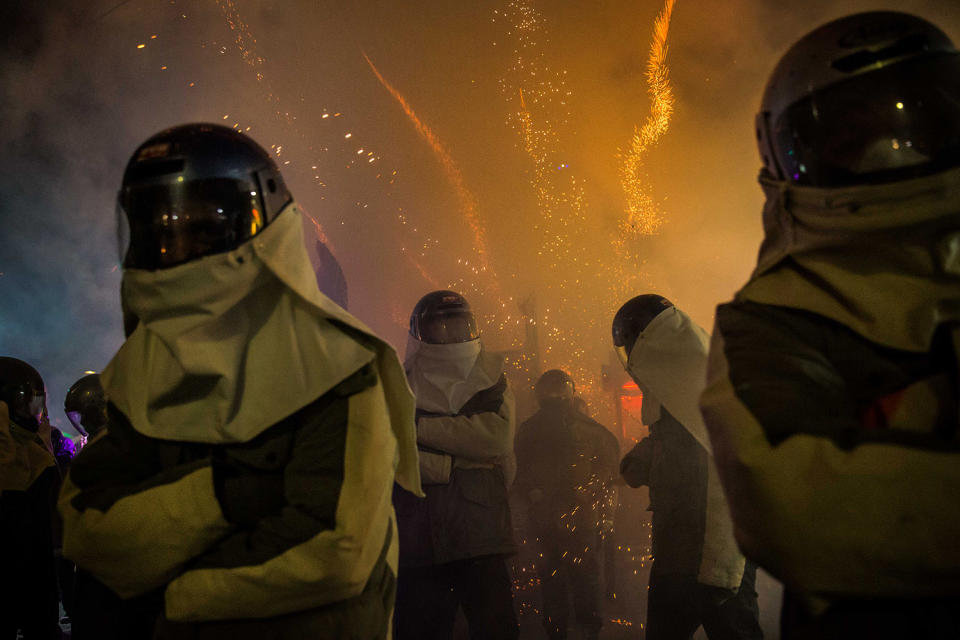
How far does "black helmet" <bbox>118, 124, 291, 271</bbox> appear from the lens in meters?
1.75

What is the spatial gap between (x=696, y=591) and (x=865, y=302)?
2.46m

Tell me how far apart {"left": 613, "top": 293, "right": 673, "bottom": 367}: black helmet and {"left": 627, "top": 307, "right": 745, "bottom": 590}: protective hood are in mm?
139

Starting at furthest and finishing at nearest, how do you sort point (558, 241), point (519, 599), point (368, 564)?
point (558, 241) → point (519, 599) → point (368, 564)

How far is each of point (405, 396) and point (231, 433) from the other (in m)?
0.52

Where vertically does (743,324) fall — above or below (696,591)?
above

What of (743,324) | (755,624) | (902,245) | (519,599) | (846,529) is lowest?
(519,599)

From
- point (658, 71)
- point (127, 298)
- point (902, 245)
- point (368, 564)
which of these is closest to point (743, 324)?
point (902, 245)

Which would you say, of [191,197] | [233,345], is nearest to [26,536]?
[233,345]

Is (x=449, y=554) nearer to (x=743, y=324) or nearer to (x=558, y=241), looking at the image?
(x=743, y=324)

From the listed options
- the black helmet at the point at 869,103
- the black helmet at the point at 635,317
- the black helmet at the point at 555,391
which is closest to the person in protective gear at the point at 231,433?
the black helmet at the point at 869,103

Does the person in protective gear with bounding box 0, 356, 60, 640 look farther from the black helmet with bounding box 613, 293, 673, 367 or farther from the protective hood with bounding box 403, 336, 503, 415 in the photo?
the black helmet with bounding box 613, 293, 673, 367

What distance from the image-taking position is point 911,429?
1.13m

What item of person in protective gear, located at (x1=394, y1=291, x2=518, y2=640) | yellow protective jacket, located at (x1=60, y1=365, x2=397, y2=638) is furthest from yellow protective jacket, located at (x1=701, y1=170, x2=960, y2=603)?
person in protective gear, located at (x1=394, y1=291, x2=518, y2=640)

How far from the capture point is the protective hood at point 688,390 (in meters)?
3.10
